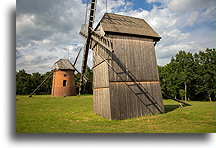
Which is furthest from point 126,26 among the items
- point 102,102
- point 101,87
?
point 102,102

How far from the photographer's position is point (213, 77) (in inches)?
1142

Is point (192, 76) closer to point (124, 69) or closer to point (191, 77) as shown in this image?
point (191, 77)

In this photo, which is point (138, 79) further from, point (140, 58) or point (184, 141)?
point (184, 141)

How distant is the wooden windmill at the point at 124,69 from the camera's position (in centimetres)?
971

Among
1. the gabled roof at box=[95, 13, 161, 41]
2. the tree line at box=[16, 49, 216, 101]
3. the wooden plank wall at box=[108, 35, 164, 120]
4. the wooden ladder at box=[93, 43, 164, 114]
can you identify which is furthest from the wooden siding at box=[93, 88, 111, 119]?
the tree line at box=[16, 49, 216, 101]

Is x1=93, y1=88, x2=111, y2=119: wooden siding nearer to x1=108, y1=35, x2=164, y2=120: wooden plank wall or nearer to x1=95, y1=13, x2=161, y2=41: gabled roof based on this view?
x1=108, y1=35, x2=164, y2=120: wooden plank wall

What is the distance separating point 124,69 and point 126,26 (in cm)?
396

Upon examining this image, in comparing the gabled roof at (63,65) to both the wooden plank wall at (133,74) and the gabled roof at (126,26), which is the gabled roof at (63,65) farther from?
the wooden plank wall at (133,74)

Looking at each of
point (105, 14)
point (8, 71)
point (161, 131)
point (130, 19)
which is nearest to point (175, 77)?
point (130, 19)

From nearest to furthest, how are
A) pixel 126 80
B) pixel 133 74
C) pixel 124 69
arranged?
pixel 126 80, pixel 124 69, pixel 133 74

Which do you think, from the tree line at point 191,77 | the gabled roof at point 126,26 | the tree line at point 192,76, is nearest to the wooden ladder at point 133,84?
the gabled roof at point 126,26

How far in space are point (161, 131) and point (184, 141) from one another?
A: 1.04m

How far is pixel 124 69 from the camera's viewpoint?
1027cm

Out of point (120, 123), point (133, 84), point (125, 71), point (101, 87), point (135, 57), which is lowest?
point (120, 123)
